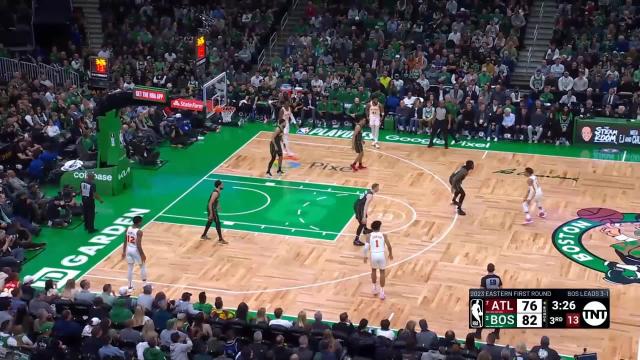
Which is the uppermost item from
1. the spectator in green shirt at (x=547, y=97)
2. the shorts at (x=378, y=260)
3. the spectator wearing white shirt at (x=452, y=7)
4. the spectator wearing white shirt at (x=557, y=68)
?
the spectator wearing white shirt at (x=452, y=7)

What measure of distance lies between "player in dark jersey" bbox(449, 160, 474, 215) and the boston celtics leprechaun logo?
8.22ft

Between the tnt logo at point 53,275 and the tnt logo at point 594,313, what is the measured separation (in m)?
12.7

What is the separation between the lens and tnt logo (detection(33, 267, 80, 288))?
72.3 ft

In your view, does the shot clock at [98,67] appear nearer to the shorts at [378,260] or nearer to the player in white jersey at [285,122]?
the player in white jersey at [285,122]

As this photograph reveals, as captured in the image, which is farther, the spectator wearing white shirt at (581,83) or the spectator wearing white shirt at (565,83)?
the spectator wearing white shirt at (565,83)

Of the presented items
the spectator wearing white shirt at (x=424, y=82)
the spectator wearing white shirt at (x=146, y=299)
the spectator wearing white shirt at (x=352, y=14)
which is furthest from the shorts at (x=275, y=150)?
the spectator wearing white shirt at (x=352, y=14)

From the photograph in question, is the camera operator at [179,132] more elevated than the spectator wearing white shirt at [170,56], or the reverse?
the spectator wearing white shirt at [170,56]

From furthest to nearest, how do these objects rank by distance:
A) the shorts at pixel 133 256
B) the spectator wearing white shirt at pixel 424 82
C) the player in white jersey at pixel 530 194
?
the spectator wearing white shirt at pixel 424 82 → the player in white jersey at pixel 530 194 → the shorts at pixel 133 256

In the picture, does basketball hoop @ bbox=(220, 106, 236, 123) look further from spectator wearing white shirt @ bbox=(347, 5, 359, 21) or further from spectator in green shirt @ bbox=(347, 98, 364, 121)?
spectator wearing white shirt @ bbox=(347, 5, 359, 21)

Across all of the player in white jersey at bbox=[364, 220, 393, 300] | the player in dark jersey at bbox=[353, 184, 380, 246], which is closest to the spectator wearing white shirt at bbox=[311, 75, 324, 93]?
the player in dark jersey at bbox=[353, 184, 380, 246]

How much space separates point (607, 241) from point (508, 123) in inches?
383

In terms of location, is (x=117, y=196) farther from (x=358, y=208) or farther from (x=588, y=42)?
(x=588, y=42)

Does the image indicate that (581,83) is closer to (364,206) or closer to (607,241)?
(607,241)

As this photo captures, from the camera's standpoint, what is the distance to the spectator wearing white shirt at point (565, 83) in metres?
34.7
